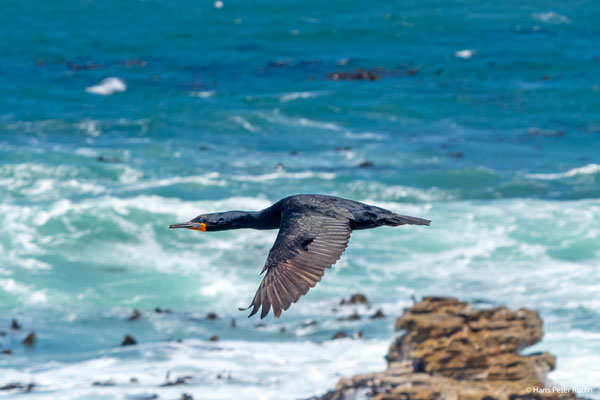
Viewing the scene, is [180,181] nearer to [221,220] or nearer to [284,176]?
[284,176]

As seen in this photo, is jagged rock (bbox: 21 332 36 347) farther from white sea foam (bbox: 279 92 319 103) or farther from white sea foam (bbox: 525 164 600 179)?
white sea foam (bbox: 279 92 319 103)

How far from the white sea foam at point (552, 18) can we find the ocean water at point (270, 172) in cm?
19

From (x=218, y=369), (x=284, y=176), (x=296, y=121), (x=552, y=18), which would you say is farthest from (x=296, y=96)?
(x=218, y=369)

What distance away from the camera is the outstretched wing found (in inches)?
279

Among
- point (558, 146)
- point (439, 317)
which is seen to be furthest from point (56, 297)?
point (558, 146)

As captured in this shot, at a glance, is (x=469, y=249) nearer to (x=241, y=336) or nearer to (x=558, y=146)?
(x=241, y=336)

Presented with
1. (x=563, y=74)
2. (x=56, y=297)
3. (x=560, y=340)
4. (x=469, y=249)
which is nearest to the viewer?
(x=560, y=340)

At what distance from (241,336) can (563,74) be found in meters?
26.6

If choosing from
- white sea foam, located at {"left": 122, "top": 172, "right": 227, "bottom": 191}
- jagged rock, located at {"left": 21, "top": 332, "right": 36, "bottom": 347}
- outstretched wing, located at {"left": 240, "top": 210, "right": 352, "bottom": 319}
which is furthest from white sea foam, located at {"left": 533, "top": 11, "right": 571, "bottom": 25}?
outstretched wing, located at {"left": 240, "top": 210, "right": 352, "bottom": 319}

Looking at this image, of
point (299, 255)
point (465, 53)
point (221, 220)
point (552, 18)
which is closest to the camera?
point (299, 255)

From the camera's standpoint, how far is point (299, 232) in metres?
7.93

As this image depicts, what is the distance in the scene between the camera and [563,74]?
41156mm

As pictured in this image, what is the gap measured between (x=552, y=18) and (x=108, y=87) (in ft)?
74.1

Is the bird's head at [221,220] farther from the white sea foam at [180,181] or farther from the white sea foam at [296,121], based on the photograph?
the white sea foam at [296,121]
